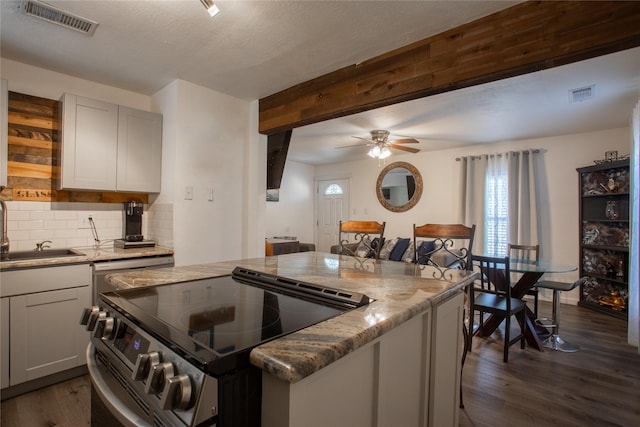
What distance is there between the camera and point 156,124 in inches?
114

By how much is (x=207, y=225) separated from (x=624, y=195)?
4938 mm

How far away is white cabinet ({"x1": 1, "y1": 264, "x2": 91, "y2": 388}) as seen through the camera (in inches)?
77.3

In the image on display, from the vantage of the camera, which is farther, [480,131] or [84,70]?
[480,131]

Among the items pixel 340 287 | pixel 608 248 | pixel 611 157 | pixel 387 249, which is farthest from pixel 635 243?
pixel 340 287

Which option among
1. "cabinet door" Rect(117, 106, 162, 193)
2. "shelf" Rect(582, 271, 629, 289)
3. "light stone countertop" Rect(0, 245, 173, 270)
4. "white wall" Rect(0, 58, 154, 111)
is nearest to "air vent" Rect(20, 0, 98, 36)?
"cabinet door" Rect(117, 106, 162, 193)

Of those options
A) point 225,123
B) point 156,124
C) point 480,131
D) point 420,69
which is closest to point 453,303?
point 420,69

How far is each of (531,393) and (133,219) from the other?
11.7 ft

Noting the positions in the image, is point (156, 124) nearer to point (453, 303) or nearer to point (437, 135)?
point (453, 303)

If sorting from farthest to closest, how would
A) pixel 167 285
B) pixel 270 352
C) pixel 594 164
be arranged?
1. pixel 594 164
2. pixel 167 285
3. pixel 270 352

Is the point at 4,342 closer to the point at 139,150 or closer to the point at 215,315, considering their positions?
the point at 139,150

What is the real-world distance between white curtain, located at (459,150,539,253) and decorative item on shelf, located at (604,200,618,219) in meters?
0.78

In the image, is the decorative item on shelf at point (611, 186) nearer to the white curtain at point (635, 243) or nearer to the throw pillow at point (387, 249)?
the white curtain at point (635, 243)

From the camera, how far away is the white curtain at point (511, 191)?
462cm

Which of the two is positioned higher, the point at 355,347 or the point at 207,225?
the point at 207,225
